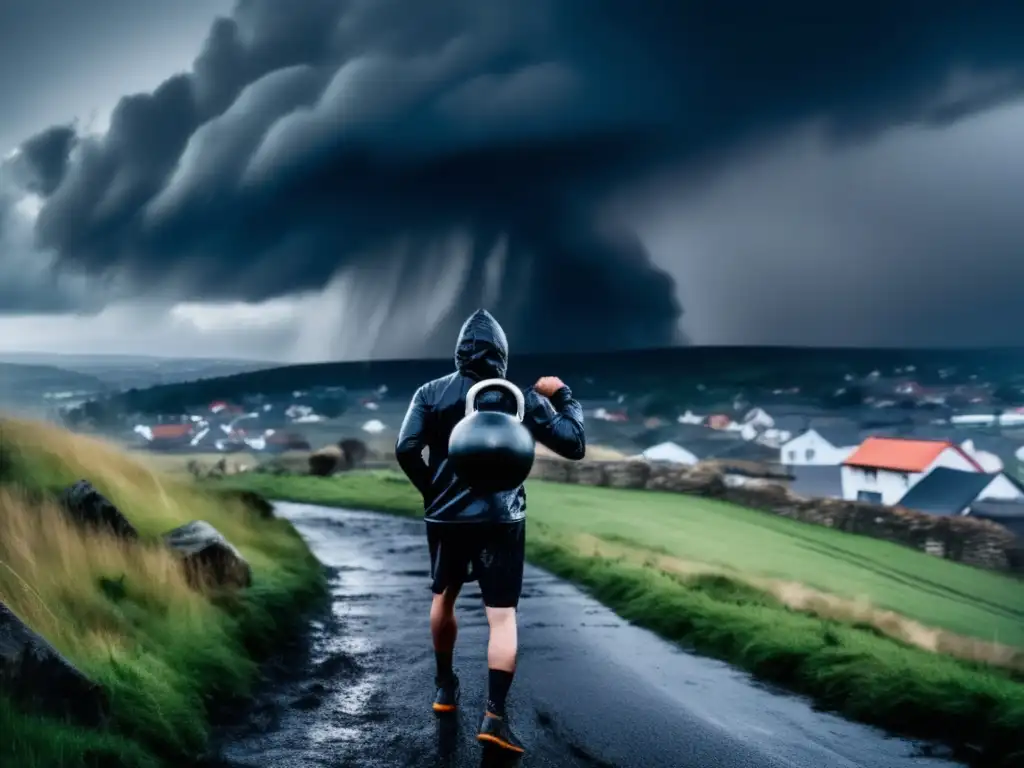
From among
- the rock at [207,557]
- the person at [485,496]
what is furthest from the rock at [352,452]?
the person at [485,496]

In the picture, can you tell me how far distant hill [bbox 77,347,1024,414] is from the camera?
313 inches

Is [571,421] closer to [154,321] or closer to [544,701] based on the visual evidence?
[544,701]

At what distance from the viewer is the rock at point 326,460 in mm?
8508

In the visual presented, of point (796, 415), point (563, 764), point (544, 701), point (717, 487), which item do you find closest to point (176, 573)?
point (544, 701)

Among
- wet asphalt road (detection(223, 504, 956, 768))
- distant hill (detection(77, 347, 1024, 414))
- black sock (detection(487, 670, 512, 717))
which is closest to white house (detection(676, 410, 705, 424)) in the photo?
distant hill (detection(77, 347, 1024, 414))

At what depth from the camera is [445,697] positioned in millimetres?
4117

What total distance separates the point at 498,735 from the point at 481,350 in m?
1.52

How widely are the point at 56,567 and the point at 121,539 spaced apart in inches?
33.7

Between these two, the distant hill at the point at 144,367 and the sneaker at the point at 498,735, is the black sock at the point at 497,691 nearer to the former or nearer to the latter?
the sneaker at the point at 498,735

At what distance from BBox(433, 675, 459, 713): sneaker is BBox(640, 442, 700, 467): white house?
14.8ft

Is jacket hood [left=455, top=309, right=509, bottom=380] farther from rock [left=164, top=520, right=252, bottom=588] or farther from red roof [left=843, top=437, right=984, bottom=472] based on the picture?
red roof [left=843, top=437, right=984, bottom=472]

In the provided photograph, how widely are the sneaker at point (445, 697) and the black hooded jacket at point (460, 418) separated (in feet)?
2.76

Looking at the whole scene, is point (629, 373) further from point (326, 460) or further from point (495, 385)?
point (495, 385)

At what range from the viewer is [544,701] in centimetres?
440
